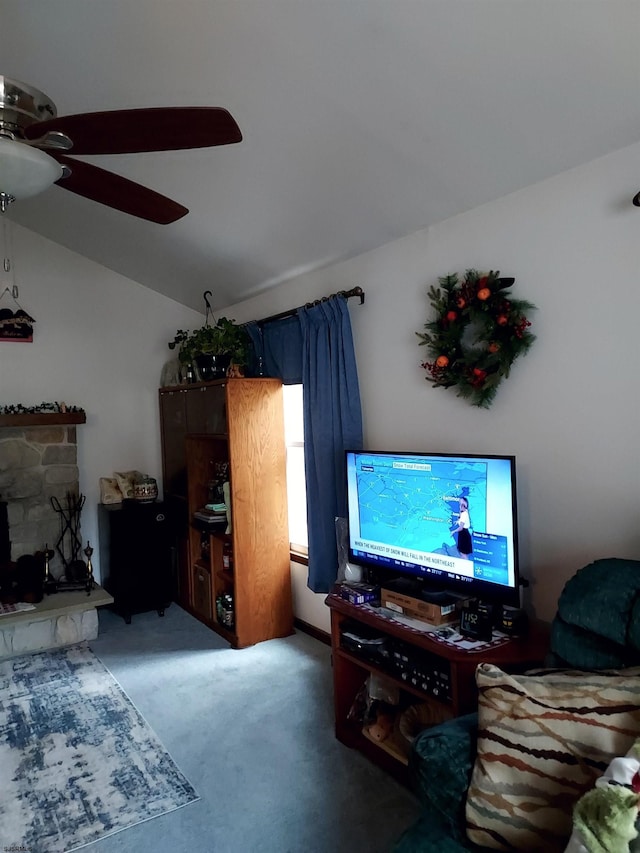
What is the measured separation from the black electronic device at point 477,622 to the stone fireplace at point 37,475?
3.21 metres

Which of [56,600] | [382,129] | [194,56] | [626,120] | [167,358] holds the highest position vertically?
[194,56]

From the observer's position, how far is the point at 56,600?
3871 millimetres

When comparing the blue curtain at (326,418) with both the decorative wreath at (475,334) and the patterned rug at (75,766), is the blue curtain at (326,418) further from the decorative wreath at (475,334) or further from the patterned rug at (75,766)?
the patterned rug at (75,766)

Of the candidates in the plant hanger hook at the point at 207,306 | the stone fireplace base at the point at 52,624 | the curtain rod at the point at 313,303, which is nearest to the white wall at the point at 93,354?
the plant hanger hook at the point at 207,306

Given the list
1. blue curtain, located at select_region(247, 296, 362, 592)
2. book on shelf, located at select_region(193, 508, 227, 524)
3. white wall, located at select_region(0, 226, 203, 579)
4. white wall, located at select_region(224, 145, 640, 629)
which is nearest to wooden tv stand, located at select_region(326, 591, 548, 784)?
white wall, located at select_region(224, 145, 640, 629)

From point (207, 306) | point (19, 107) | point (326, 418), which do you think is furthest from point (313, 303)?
point (19, 107)

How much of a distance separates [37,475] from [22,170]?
3130 millimetres

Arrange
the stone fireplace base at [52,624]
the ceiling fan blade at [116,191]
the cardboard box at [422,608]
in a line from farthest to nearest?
the stone fireplace base at [52,624]
the cardboard box at [422,608]
the ceiling fan blade at [116,191]

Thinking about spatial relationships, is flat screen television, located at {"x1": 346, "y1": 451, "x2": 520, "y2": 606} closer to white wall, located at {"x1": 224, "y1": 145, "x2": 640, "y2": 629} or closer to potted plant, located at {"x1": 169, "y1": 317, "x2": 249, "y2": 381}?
white wall, located at {"x1": 224, "y1": 145, "x2": 640, "y2": 629}

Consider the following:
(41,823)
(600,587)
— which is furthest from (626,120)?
(41,823)

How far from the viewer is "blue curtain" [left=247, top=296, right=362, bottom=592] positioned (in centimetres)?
319

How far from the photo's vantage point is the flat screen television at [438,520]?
220cm

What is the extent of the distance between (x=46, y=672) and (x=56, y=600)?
0.54 m

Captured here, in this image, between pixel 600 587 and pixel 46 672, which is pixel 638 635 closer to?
pixel 600 587
